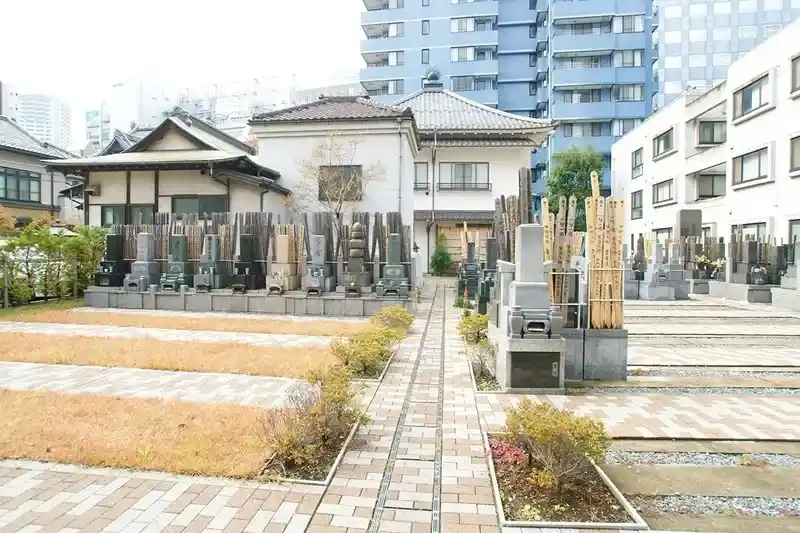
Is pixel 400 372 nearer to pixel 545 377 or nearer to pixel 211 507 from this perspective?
pixel 545 377

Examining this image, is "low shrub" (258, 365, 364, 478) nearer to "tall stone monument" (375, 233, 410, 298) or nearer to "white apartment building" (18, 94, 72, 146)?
"tall stone monument" (375, 233, 410, 298)

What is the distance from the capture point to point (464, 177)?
28.6 metres

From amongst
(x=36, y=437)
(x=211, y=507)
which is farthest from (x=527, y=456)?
(x=36, y=437)

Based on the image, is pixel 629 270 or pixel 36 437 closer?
pixel 36 437

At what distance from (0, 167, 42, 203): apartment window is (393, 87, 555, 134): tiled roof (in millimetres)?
22772

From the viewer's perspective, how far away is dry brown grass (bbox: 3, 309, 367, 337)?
449 inches

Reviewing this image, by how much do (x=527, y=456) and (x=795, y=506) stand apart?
2.00 m

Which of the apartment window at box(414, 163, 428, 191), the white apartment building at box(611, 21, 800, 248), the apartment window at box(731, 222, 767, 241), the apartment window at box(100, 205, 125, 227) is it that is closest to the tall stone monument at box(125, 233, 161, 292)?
the apartment window at box(100, 205, 125, 227)

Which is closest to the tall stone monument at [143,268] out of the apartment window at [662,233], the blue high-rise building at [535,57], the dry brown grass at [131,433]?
the dry brown grass at [131,433]

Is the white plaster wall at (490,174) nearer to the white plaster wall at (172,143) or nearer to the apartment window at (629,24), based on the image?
the white plaster wall at (172,143)

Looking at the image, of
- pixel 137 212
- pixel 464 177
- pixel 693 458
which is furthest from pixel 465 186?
pixel 693 458

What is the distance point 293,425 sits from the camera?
4.68 meters

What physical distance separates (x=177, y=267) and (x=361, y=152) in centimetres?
873

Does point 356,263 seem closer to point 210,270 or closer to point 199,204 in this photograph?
point 210,270
